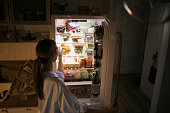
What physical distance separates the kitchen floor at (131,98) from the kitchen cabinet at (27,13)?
2019 millimetres

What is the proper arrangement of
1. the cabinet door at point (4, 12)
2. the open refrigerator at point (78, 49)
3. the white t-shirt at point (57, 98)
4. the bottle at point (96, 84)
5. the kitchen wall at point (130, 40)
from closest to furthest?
the white t-shirt at point (57, 98), the cabinet door at point (4, 12), the bottle at point (96, 84), the open refrigerator at point (78, 49), the kitchen wall at point (130, 40)

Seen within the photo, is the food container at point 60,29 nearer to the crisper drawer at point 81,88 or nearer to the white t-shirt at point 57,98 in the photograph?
the crisper drawer at point 81,88

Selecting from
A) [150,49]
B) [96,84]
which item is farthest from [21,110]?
[150,49]

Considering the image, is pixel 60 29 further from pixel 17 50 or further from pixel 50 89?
pixel 50 89

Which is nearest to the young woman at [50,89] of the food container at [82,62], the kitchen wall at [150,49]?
the food container at [82,62]

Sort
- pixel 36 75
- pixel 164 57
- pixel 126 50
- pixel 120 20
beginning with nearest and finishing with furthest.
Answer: pixel 36 75 → pixel 164 57 → pixel 120 20 → pixel 126 50

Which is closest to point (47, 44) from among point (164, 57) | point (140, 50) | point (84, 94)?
point (84, 94)

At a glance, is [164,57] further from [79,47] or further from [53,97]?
[53,97]

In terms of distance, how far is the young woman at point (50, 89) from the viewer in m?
1.33

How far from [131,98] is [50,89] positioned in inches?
95.9

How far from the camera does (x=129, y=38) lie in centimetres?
430

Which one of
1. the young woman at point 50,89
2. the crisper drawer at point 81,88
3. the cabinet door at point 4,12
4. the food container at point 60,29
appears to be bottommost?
the crisper drawer at point 81,88

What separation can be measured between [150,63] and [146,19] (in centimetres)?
278

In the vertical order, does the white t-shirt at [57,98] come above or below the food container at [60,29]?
below
